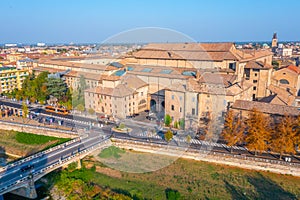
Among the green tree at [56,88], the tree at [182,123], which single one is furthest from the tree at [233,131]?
the green tree at [56,88]

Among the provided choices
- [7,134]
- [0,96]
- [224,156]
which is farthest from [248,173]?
[0,96]

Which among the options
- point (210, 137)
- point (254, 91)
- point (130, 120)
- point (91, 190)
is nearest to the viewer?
point (91, 190)

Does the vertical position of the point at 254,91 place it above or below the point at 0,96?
above

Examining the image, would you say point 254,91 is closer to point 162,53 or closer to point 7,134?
point 162,53

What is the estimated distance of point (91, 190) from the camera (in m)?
19.7

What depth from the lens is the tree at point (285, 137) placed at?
20594 millimetres

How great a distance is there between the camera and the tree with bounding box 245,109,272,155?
70.2 ft

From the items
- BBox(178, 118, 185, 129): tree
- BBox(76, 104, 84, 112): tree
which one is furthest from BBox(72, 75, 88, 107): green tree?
BBox(178, 118, 185, 129): tree

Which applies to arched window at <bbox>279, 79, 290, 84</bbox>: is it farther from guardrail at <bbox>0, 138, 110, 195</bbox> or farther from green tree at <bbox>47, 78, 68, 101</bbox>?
green tree at <bbox>47, 78, 68, 101</bbox>

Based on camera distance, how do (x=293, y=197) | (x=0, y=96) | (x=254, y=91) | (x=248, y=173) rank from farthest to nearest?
(x=0, y=96)
(x=254, y=91)
(x=248, y=173)
(x=293, y=197)

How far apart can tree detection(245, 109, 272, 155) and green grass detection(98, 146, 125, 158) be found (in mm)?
11870

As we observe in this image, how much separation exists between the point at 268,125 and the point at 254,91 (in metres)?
12.6

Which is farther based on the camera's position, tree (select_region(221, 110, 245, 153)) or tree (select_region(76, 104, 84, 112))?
tree (select_region(76, 104, 84, 112))

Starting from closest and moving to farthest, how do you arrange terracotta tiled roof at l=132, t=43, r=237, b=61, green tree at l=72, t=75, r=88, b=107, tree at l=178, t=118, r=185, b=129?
tree at l=178, t=118, r=185, b=129, terracotta tiled roof at l=132, t=43, r=237, b=61, green tree at l=72, t=75, r=88, b=107
